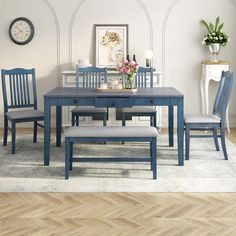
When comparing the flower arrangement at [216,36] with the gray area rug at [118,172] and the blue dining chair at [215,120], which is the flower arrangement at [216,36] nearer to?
the blue dining chair at [215,120]

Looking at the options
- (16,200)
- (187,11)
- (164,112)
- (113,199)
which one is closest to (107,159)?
(113,199)

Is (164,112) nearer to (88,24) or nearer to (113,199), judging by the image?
(88,24)

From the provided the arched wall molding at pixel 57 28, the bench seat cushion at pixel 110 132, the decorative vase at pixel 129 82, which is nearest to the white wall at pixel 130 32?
the arched wall molding at pixel 57 28

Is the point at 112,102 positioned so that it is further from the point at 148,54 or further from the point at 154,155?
the point at 148,54

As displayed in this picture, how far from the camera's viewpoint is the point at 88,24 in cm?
746

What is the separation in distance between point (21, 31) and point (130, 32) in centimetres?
169

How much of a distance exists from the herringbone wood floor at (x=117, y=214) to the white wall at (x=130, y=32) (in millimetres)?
3764

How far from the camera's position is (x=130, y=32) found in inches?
294

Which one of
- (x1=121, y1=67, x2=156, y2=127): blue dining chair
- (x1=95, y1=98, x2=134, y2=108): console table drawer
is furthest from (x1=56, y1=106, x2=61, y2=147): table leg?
(x1=95, y1=98, x2=134, y2=108): console table drawer

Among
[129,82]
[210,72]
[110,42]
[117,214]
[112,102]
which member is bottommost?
[117,214]

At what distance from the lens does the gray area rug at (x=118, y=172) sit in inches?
168

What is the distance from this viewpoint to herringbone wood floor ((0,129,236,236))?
3254 mm

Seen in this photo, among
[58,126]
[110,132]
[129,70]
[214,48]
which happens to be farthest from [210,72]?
[110,132]

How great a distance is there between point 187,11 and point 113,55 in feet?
4.36
